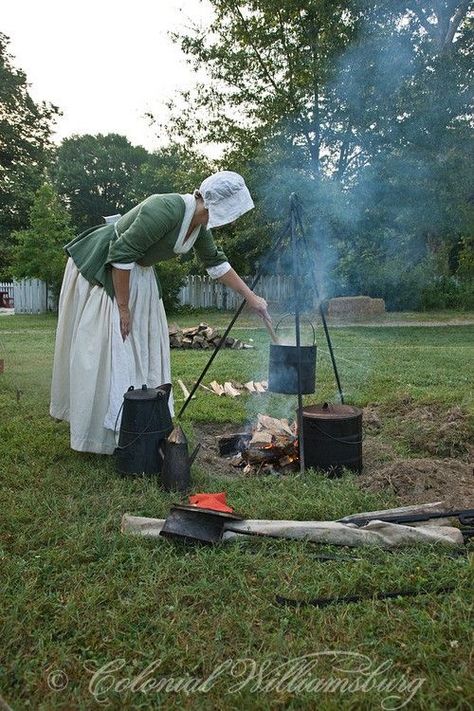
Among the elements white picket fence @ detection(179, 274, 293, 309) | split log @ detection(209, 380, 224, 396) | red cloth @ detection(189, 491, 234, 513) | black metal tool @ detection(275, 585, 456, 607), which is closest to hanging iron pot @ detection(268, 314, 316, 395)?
red cloth @ detection(189, 491, 234, 513)

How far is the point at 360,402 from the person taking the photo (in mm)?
5617

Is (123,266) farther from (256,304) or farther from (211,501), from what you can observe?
(211,501)

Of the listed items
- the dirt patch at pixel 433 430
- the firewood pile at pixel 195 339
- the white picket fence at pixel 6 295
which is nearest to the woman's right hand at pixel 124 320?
the dirt patch at pixel 433 430

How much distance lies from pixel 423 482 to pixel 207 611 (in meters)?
1.70

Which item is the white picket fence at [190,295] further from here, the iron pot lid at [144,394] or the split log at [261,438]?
the iron pot lid at [144,394]

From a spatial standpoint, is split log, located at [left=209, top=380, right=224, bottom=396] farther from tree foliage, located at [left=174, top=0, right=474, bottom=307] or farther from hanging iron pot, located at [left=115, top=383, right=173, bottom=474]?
tree foliage, located at [left=174, top=0, right=474, bottom=307]

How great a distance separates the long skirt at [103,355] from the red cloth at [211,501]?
782 millimetres

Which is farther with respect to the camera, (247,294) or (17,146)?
(17,146)

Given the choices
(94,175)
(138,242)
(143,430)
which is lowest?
(143,430)

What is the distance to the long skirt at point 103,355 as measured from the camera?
11.5 feet

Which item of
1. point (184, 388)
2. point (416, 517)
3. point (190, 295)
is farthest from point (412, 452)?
point (190, 295)

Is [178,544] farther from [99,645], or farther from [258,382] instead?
[258,382]

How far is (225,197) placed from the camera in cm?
332

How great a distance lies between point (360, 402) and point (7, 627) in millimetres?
4142
